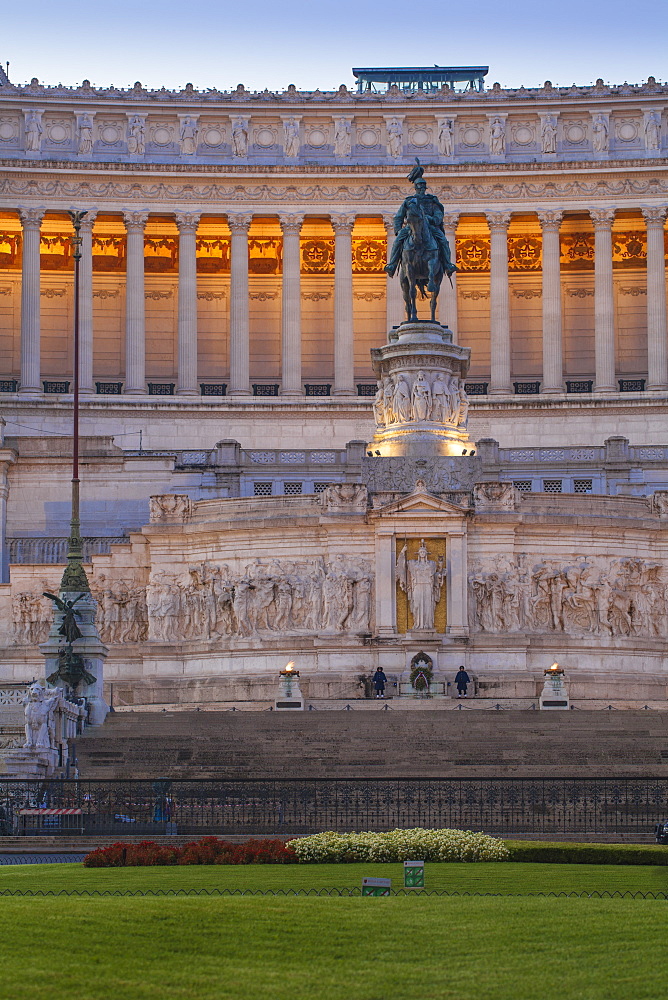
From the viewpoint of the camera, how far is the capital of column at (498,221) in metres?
90.0

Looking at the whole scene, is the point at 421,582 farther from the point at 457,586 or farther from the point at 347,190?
the point at 347,190

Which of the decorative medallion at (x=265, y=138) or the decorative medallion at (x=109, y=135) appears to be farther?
the decorative medallion at (x=265, y=138)

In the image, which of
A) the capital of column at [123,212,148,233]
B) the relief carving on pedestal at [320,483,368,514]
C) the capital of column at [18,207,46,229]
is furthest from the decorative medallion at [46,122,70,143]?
the relief carving on pedestal at [320,483,368,514]

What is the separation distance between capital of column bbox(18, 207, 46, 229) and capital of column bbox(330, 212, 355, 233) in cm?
1364

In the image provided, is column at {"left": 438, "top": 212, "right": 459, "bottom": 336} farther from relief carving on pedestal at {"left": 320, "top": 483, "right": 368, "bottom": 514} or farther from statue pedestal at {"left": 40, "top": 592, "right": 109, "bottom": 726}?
statue pedestal at {"left": 40, "top": 592, "right": 109, "bottom": 726}

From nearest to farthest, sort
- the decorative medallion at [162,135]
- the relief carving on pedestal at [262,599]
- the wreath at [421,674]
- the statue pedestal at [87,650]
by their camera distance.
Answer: the statue pedestal at [87,650] < the wreath at [421,674] < the relief carving on pedestal at [262,599] < the decorative medallion at [162,135]

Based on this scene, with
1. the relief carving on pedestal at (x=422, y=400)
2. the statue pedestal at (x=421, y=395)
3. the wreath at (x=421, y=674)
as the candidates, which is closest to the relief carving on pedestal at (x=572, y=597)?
the wreath at (x=421, y=674)

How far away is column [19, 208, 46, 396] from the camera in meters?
85.9

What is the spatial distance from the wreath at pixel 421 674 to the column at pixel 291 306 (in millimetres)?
35315

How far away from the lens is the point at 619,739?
41875mm

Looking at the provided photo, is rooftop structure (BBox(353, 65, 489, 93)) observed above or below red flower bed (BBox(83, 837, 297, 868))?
above

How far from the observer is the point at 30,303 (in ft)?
287

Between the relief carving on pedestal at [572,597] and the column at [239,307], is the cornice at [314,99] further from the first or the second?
the relief carving on pedestal at [572,597]

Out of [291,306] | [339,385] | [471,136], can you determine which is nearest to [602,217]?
[471,136]
